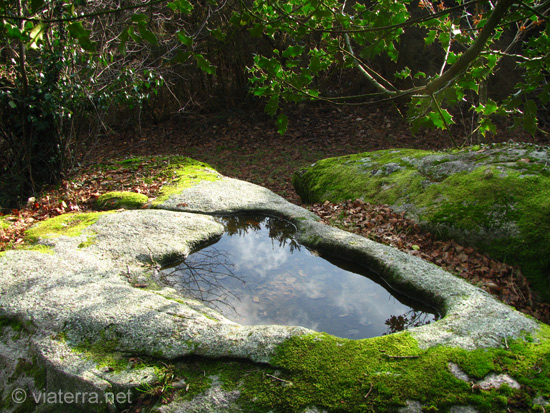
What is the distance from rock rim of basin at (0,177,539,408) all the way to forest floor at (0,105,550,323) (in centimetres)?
85

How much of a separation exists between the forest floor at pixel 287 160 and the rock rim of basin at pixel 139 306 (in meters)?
0.85

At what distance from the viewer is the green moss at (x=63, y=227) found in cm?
420

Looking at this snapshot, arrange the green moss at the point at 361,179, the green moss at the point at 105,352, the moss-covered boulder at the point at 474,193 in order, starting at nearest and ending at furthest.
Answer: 1. the green moss at the point at 105,352
2. the moss-covered boulder at the point at 474,193
3. the green moss at the point at 361,179

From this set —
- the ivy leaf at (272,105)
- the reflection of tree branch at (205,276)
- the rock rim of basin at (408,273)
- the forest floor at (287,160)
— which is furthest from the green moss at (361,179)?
the ivy leaf at (272,105)

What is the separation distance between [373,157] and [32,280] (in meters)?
5.35

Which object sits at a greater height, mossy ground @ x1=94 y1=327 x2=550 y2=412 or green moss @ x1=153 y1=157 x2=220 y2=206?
green moss @ x1=153 y1=157 x2=220 y2=206

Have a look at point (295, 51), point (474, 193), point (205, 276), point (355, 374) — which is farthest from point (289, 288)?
point (474, 193)

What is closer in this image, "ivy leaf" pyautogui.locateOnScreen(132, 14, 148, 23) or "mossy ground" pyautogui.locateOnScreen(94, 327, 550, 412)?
"ivy leaf" pyautogui.locateOnScreen(132, 14, 148, 23)

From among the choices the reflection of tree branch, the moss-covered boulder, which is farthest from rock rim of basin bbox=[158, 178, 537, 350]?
the moss-covered boulder

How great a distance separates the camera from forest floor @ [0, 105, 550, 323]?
4.34 metres

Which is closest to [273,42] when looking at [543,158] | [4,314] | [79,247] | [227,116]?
[227,116]

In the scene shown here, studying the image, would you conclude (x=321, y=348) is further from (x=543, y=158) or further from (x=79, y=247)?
(x=543, y=158)

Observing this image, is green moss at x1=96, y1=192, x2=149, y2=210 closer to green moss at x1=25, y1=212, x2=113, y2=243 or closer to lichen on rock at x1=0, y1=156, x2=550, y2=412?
green moss at x1=25, y1=212, x2=113, y2=243

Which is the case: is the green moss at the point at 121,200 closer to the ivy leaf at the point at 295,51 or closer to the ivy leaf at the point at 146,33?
the ivy leaf at the point at 295,51
